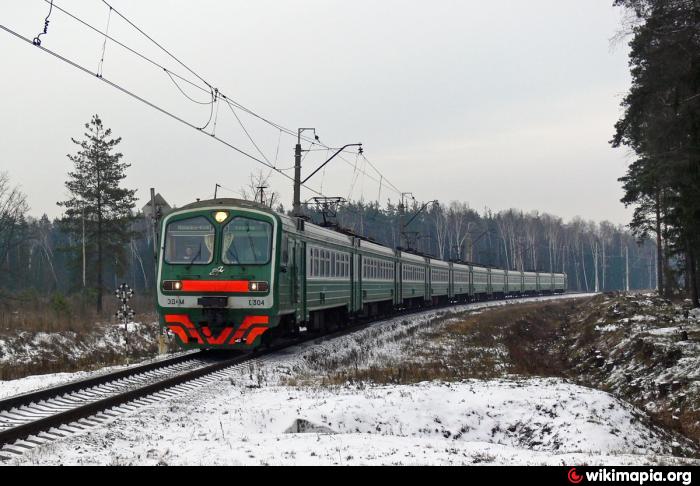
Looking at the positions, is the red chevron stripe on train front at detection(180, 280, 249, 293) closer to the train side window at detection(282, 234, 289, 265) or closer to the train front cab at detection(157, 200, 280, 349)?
the train front cab at detection(157, 200, 280, 349)

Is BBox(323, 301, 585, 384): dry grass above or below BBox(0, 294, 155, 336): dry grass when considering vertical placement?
below

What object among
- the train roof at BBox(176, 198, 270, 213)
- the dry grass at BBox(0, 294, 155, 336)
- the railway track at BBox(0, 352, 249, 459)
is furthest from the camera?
the dry grass at BBox(0, 294, 155, 336)

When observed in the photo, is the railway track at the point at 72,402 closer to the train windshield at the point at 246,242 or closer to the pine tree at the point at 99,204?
the train windshield at the point at 246,242

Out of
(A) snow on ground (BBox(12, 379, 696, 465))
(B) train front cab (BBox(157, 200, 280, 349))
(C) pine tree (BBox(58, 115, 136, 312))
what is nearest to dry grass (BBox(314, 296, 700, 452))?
(A) snow on ground (BBox(12, 379, 696, 465))

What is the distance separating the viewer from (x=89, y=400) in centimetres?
1032

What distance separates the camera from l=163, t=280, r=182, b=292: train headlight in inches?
611

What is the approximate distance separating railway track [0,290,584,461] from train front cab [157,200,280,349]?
0.73m

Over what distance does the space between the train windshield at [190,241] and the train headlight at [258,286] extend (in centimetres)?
117

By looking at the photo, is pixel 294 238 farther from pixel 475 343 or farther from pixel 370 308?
pixel 370 308

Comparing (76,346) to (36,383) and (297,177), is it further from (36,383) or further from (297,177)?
(36,383)

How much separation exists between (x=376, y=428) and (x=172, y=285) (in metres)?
7.83

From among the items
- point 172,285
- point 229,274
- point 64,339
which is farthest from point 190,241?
point 64,339
